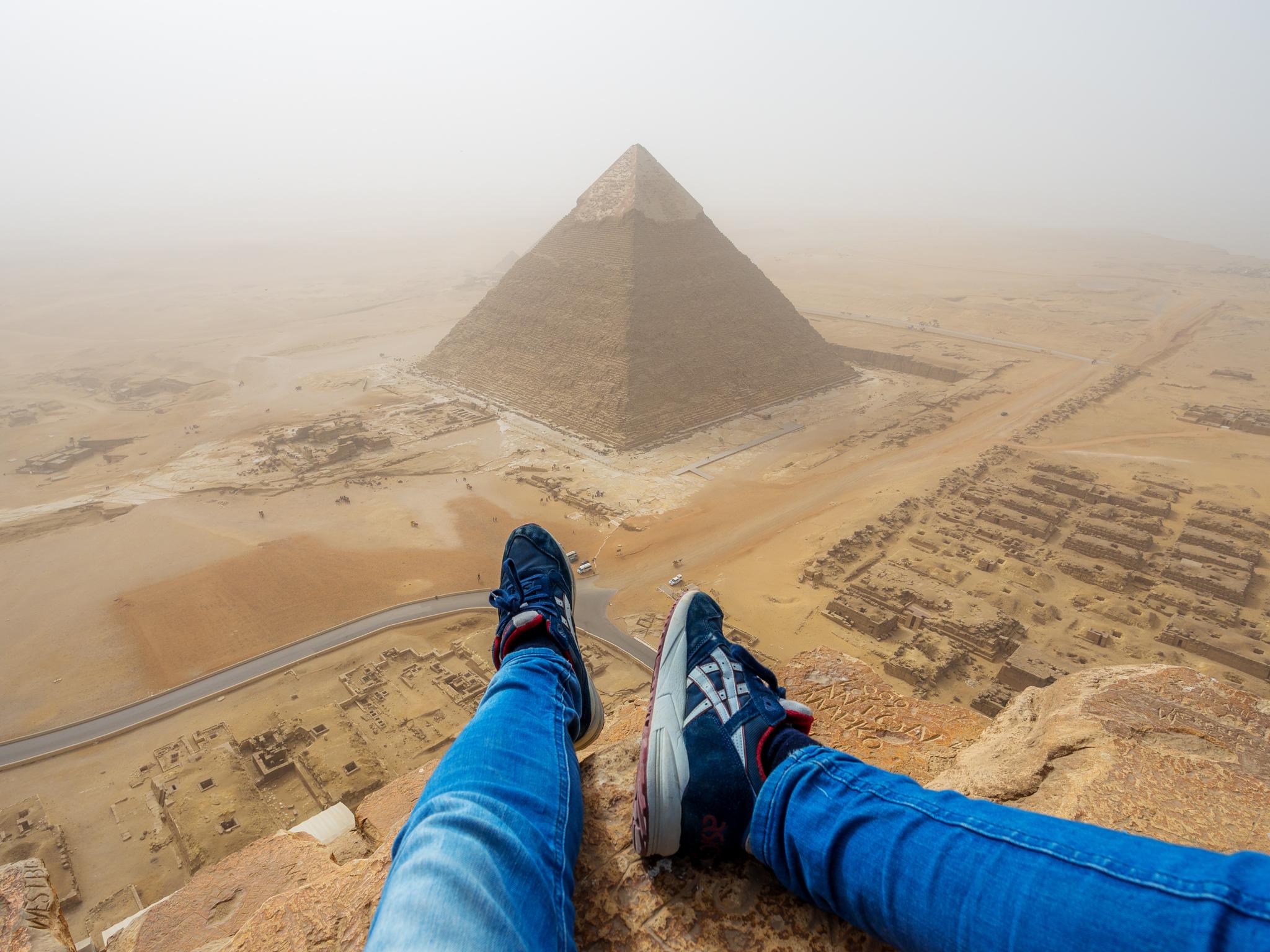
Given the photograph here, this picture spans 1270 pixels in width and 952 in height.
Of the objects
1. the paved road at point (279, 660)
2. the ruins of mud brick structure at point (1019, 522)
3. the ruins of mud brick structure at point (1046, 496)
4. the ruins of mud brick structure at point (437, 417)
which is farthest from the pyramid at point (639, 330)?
the ruins of mud brick structure at point (1019, 522)

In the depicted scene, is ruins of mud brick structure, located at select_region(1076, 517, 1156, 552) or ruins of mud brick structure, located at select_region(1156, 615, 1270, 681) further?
ruins of mud brick structure, located at select_region(1076, 517, 1156, 552)

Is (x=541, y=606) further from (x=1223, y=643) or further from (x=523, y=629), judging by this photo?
(x=1223, y=643)

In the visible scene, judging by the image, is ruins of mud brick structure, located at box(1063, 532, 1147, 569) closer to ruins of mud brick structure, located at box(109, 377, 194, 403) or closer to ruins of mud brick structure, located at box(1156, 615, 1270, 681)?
ruins of mud brick structure, located at box(1156, 615, 1270, 681)

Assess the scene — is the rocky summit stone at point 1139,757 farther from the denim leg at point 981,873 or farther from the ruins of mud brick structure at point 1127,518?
the ruins of mud brick structure at point 1127,518

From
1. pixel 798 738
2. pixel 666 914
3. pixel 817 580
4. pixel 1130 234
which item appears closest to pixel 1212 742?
pixel 798 738

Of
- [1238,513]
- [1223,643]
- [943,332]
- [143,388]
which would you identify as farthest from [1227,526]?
[143,388]

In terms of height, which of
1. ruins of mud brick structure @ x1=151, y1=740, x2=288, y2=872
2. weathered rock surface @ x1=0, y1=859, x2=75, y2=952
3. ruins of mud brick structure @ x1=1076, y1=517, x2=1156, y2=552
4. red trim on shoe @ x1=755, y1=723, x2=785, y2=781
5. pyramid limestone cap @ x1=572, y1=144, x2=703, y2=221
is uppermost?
pyramid limestone cap @ x1=572, y1=144, x2=703, y2=221

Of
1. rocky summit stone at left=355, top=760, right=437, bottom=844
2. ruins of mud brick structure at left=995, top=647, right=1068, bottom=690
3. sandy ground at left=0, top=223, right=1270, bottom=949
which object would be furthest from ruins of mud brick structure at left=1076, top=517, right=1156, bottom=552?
rocky summit stone at left=355, top=760, right=437, bottom=844
